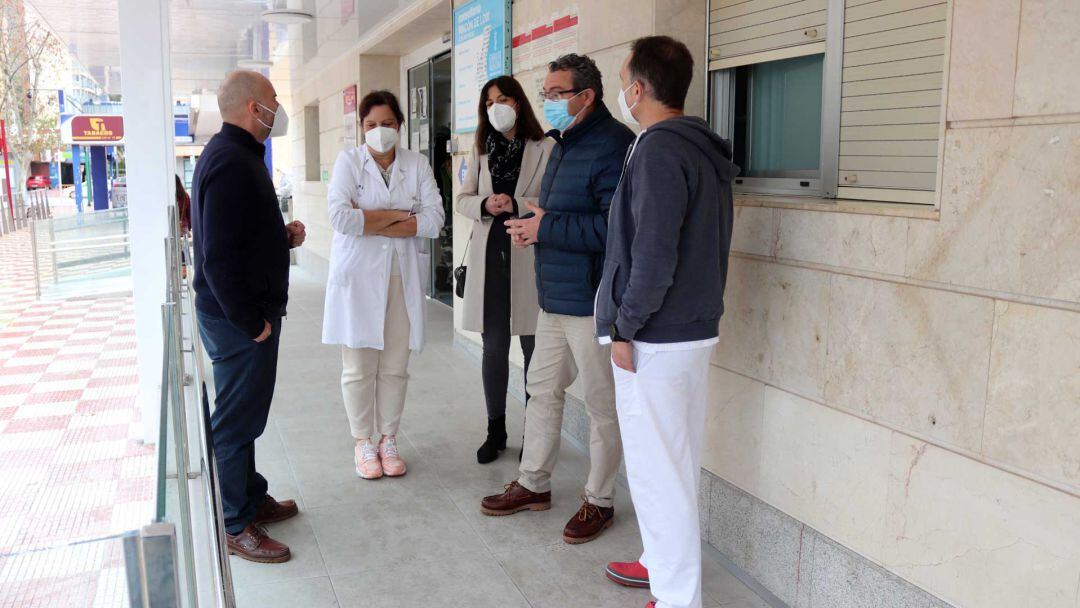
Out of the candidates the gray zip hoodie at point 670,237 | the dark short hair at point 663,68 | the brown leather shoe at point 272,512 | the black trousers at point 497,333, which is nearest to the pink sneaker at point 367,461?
the brown leather shoe at point 272,512

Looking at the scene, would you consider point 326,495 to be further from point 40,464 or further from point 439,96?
point 439,96

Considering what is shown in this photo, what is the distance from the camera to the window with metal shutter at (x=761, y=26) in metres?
2.81

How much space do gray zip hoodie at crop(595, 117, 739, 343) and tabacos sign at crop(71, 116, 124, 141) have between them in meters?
23.0

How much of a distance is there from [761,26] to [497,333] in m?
1.76

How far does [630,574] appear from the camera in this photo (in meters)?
2.89

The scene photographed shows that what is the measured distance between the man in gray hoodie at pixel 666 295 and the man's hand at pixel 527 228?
597 mm

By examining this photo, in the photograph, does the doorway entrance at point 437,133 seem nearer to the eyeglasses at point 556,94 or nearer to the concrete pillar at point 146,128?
the concrete pillar at point 146,128

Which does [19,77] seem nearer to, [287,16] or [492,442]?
[287,16]

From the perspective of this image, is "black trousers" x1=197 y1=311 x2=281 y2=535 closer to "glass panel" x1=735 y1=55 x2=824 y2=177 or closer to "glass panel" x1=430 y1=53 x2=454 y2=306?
"glass panel" x1=735 y1=55 x2=824 y2=177

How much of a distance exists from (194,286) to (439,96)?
5367mm

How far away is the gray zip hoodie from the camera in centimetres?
230

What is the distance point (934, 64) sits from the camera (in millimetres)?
2334

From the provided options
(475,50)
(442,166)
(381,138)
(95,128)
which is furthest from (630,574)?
(95,128)

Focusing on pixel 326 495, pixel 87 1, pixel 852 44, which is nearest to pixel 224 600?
pixel 852 44
